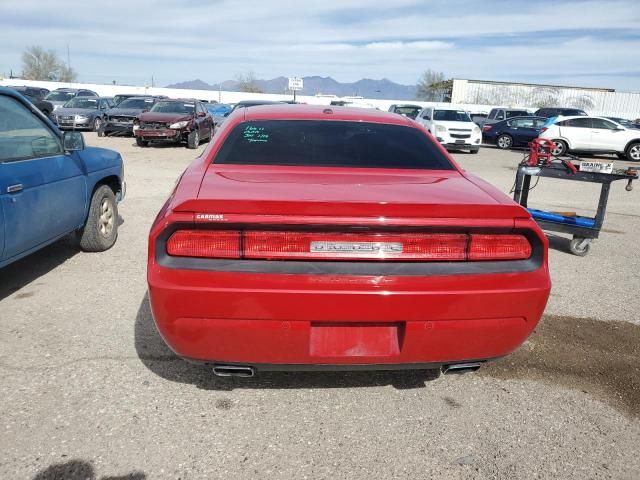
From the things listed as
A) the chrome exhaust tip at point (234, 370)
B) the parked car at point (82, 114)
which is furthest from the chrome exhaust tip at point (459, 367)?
the parked car at point (82, 114)

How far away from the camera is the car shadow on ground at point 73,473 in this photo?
2.20 m

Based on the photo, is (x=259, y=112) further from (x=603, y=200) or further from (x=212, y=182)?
(x=603, y=200)

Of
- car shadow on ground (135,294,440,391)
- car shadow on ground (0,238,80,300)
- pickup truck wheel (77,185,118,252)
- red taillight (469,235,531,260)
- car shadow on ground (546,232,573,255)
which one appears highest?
red taillight (469,235,531,260)

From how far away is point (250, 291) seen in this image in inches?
88.7

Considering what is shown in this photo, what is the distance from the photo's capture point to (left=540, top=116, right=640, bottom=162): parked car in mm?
19266

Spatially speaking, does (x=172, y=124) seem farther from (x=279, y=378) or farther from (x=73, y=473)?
(x=73, y=473)

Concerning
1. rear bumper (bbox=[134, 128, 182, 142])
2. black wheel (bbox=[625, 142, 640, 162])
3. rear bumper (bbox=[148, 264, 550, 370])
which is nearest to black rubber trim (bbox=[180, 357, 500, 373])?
rear bumper (bbox=[148, 264, 550, 370])

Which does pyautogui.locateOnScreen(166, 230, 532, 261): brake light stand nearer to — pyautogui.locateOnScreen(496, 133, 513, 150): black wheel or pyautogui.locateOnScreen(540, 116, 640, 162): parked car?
pyautogui.locateOnScreen(540, 116, 640, 162): parked car

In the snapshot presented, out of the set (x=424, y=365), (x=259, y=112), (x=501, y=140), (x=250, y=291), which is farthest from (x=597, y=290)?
(x=501, y=140)

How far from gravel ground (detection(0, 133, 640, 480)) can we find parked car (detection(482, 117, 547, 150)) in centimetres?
1971

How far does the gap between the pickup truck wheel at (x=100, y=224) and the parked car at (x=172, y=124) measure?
36.1 feet

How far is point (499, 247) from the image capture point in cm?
246

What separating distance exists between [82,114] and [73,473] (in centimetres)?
1981

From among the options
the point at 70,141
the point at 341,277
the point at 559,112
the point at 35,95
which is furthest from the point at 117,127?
the point at 559,112
